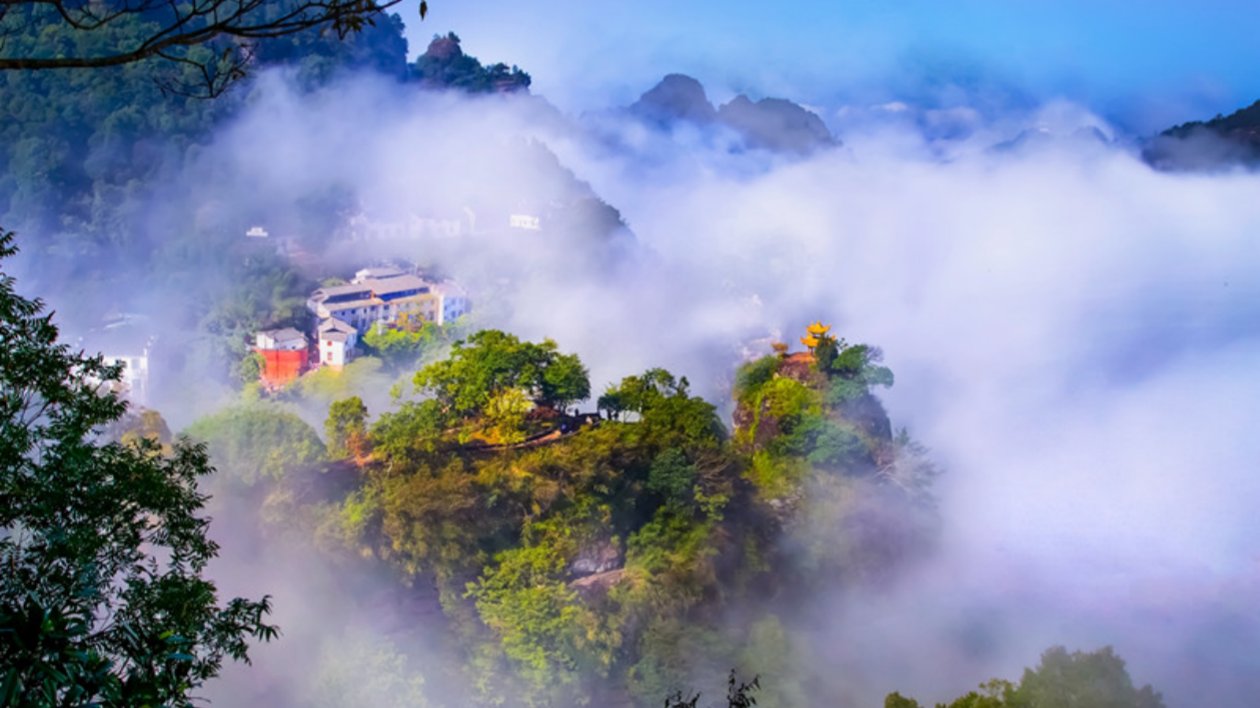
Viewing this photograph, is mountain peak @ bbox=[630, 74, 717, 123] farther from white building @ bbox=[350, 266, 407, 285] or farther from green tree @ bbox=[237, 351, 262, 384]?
green tree @ bbox=[237, 351, 262, 384]

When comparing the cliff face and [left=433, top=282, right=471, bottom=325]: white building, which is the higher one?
the cliff face

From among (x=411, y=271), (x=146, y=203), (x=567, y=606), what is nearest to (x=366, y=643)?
(x=567, y=606)

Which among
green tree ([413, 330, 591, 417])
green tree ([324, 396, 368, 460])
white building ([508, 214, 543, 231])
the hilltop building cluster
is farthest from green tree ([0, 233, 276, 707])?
white building ([508, 214, 543, 231])

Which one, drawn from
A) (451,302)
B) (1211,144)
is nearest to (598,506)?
(451,302)

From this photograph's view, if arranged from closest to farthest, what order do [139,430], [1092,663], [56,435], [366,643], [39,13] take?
[56,435] < [1092,663] < [366,643] < [139,430] < [39,13]

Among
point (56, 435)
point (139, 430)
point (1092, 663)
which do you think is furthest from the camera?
point (139, 430)

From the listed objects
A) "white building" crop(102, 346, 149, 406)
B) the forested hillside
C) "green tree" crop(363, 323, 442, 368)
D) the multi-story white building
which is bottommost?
the forested hillside

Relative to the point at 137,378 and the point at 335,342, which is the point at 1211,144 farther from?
the point at 137,378

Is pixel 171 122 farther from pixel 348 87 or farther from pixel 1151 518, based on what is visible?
pixel 1151 518
